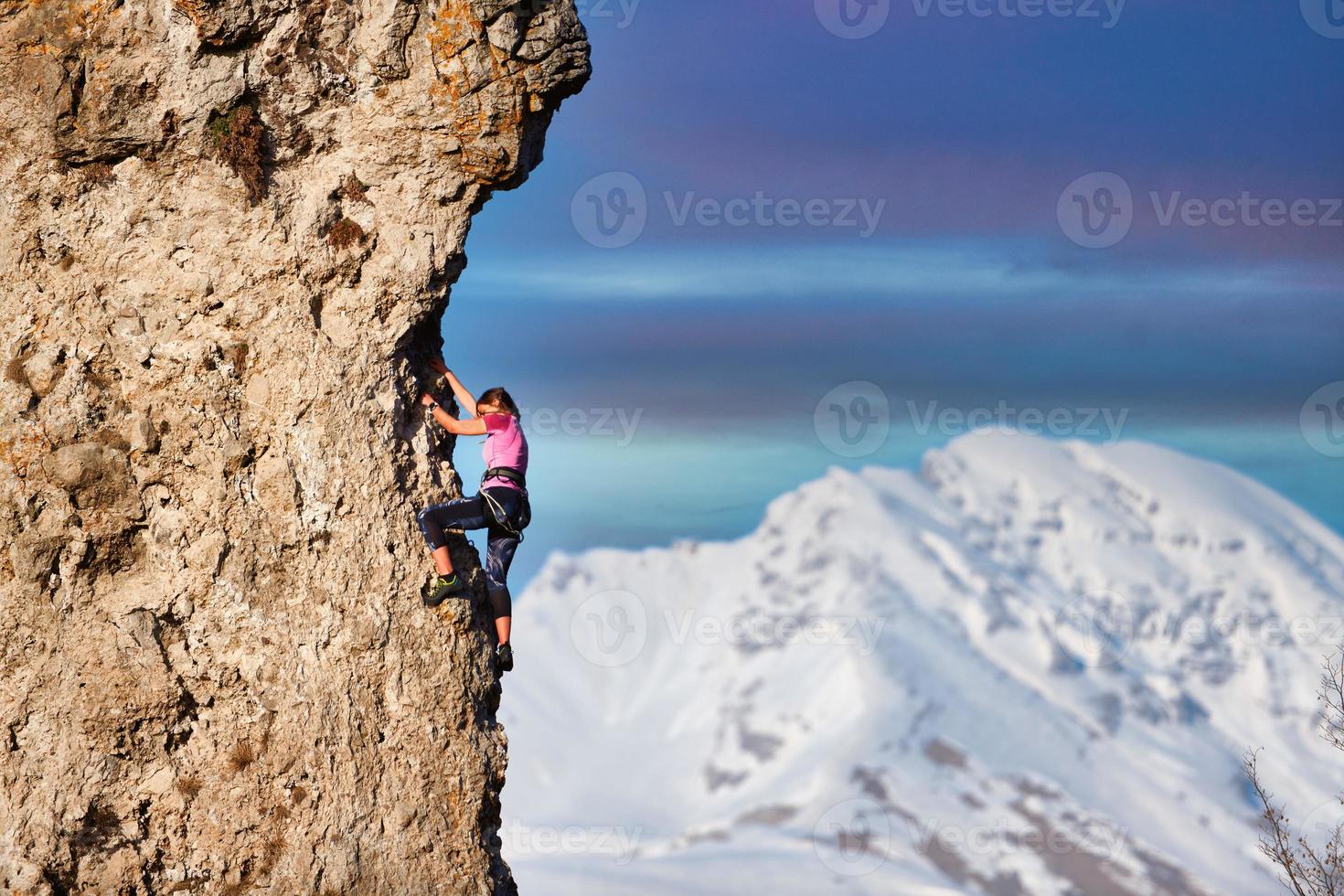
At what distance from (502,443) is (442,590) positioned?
59.6 inches

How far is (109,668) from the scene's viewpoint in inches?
→ 450

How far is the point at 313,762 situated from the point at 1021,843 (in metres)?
190

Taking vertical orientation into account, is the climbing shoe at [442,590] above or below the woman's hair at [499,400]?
below

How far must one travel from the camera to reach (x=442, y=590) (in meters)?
11.6

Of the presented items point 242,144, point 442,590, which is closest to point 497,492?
point 442,590

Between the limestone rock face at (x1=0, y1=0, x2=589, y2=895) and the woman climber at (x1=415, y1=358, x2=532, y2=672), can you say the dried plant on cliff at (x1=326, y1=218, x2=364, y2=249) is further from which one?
the woman climber at (x1=415, y1=358, x2=532, y2=672)

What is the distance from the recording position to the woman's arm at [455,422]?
12.0m

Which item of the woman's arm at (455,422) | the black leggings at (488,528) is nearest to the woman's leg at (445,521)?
the black leggings at (488,528)

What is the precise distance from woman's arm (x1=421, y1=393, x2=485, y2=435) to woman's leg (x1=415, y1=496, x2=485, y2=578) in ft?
2.08

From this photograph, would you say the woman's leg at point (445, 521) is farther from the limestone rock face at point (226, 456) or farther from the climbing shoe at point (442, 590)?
the limestone rock face at point (226, 456)

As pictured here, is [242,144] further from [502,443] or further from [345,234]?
[502,443]

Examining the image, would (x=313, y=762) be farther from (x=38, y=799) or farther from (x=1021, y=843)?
(x=1021, y=843)

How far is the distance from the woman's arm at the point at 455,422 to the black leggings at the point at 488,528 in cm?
61

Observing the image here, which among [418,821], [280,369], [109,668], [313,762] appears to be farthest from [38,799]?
[280,369]
